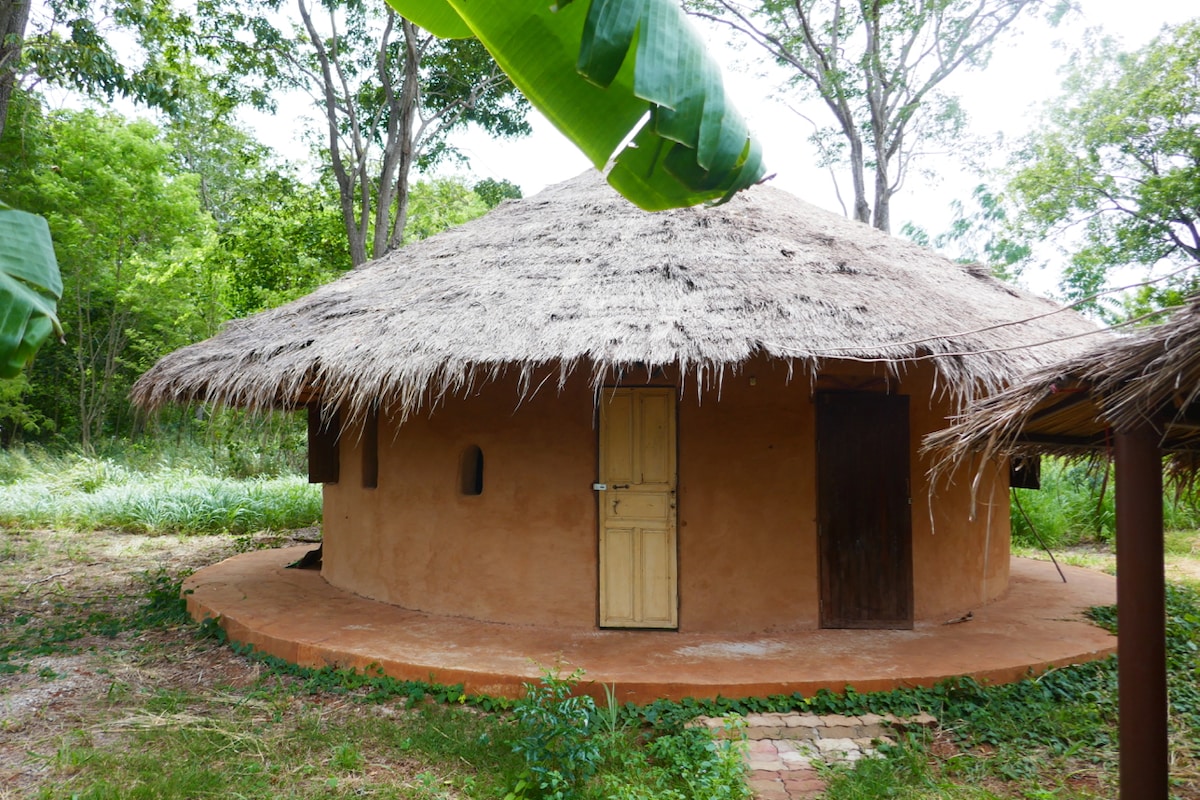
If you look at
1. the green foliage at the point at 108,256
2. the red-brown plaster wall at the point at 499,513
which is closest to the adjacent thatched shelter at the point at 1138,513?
the red-brown plaster wall at the point at 499,513

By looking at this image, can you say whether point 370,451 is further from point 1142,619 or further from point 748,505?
point 1142,619

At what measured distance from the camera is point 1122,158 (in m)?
17.9

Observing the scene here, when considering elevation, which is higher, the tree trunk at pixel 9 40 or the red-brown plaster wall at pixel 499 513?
the tree trunk at pixel 9 40

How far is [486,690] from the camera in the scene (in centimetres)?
488

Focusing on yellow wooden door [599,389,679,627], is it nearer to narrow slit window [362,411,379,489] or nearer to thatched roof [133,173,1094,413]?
thatched roof [133,173,1094,413]

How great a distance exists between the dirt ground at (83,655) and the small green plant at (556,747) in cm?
224

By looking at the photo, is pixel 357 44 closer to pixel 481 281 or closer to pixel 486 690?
pixel 481 281

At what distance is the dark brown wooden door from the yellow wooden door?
3.71 feet

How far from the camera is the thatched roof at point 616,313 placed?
5.37 meters

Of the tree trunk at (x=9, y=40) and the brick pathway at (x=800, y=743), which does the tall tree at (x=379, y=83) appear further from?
the brick pathway at (x=800, y=743)

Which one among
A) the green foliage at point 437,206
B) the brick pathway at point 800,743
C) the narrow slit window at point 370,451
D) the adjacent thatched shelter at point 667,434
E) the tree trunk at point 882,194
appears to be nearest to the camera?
the brick pathway at point 800,743

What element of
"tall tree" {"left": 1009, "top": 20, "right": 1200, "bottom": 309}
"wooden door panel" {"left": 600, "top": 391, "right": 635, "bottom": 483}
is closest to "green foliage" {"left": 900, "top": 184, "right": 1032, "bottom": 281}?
"tall tree" {"left": 1009, "top": 20, "right": 1200, "bottom": 309}

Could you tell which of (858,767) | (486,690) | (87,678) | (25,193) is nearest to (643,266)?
(486,690)

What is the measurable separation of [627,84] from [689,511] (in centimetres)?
418
